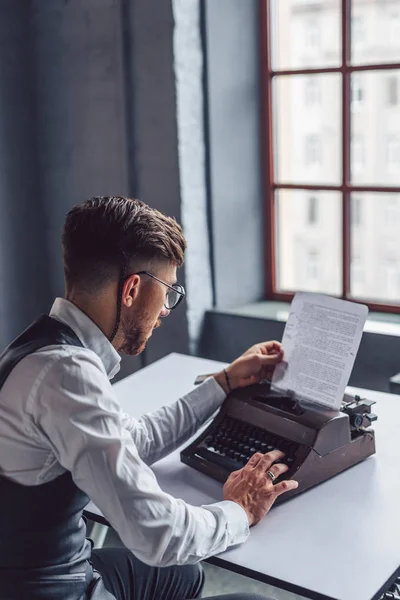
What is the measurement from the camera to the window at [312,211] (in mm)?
3414

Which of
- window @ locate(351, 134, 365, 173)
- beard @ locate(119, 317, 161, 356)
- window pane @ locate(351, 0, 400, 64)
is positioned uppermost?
window pane @ locate(351, 0, 400, 64)

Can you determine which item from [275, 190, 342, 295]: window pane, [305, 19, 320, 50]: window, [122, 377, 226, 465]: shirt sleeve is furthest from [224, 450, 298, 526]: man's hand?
[305, 19, 320, 50]: window

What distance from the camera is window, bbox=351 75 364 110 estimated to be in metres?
3.18

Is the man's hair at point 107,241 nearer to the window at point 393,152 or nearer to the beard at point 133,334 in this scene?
the beard at point 133,334

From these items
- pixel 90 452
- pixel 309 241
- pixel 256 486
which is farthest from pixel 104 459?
pixel 309 241

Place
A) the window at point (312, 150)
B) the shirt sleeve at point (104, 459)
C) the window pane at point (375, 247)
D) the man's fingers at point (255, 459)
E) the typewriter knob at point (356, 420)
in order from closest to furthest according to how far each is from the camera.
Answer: the shirt sleeve at point (104, 459), the man's fingers at point (255, 459), the typewriter knob at point (356, 420), the window pane at point (375, 247), the window at point (312, 150)

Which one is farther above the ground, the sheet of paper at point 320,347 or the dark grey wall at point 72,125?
the dark grey wall at point 72,125

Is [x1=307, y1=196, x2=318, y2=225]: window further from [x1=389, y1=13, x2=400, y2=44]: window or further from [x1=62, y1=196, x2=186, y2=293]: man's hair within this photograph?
[x1=62, y1=196, x2=186, y2=293]: man's hair

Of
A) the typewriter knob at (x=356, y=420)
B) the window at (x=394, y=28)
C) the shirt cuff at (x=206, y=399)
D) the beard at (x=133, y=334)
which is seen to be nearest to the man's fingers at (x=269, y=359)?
the shirt cuff at (x=206, y=399)

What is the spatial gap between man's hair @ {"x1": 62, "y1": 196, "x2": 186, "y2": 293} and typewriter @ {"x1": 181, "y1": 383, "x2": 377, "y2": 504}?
56cm

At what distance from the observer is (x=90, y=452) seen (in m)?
1.38

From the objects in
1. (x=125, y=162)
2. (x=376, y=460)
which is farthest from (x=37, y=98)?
(x=376, y=460)

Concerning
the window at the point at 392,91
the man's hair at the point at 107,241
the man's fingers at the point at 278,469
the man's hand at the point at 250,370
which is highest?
the window at the point at 392,91

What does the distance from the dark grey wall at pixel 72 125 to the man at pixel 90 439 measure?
1741mm
